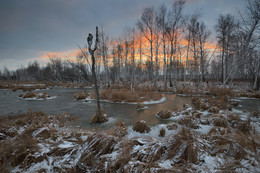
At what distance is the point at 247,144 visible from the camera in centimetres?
276

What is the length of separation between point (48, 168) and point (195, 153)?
10.4 ft

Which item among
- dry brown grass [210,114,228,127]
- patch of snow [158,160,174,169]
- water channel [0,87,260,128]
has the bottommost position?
water channel [0,87,260,128]

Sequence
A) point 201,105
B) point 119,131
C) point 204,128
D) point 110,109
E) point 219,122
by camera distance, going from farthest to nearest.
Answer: point 110,109
point 201,105
point 219,122
point 204,128
point 119,131

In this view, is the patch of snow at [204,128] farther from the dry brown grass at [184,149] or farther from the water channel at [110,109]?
the dry brown grass at [184,149]

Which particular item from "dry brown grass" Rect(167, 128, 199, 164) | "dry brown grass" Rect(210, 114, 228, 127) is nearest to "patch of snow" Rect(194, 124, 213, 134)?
"dry brown grass" Rect(210, 114, 228, 127)

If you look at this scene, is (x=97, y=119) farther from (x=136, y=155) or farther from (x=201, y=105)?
(x=201, y=105)

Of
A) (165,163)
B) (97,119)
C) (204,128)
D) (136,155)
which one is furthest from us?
(97,119)

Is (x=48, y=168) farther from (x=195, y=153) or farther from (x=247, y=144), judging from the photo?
(x=247, y=144)

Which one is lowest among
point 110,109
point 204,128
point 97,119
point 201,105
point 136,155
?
point 110,109

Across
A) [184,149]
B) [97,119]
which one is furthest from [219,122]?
[97,119]

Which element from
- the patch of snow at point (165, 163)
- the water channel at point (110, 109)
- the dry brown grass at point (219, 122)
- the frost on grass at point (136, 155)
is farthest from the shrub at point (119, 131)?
the dry brown grass at point (219, 122)

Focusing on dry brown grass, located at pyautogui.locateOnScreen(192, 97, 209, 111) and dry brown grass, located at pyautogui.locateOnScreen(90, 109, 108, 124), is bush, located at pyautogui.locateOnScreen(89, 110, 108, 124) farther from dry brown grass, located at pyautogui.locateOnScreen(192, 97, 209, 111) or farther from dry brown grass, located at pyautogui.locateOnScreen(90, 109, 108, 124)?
dry brown grass, located at pyautogui.locateOnScreen(192, 97, 209, 111)

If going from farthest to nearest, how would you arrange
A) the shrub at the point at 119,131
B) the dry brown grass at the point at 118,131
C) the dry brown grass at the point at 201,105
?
1. the dry brown grass at the point at 201,105
2. the shrub at the point at 119,131
3. the dry brown grass at the point at 118,131

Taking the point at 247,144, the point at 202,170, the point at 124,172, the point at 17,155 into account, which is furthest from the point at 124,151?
the point at 247,144
